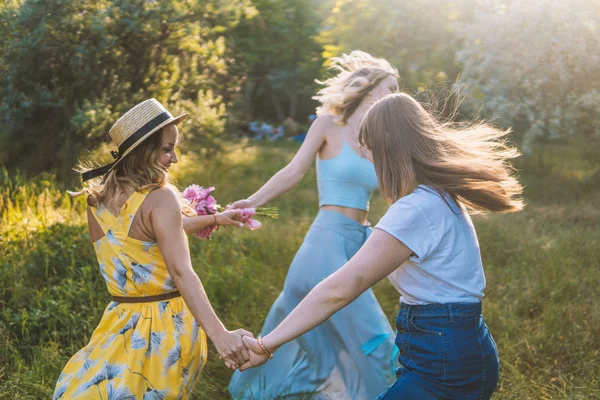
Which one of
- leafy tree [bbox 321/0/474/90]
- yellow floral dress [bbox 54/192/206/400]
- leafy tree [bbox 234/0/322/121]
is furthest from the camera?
leafy tree [bbox 234/0/322/121]

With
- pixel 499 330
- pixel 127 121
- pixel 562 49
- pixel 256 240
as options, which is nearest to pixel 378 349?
→ pixel 499 330

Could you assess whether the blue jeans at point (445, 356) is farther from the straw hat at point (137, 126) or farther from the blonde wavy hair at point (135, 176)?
the straw hat at point (137, 126)

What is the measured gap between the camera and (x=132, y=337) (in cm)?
282

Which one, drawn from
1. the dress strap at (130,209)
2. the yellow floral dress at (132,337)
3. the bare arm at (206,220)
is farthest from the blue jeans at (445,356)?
the bare arm at (206,220)

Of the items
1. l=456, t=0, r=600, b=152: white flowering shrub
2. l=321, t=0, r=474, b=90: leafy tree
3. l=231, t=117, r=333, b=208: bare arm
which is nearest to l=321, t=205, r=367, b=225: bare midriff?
l=231, t=117, r=333, b=208: bare arm

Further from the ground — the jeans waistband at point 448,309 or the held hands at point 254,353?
the jeans waistband at point 448,309

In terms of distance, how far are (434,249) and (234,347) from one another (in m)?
1.12

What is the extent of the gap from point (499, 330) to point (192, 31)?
296 inches

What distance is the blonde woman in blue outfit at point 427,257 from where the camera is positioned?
2.38 m

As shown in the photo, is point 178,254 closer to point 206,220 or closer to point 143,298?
point 143,298

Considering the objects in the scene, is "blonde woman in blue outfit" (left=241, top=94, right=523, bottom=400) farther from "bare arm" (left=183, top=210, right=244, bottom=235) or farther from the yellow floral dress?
"bare arm" (left=183, top=210, right=244, bottom=235)

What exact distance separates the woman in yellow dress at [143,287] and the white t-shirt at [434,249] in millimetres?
927

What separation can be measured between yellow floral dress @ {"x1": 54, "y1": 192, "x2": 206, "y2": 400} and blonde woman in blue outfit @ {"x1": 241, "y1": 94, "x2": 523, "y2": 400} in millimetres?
589

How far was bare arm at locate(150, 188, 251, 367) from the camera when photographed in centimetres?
277
